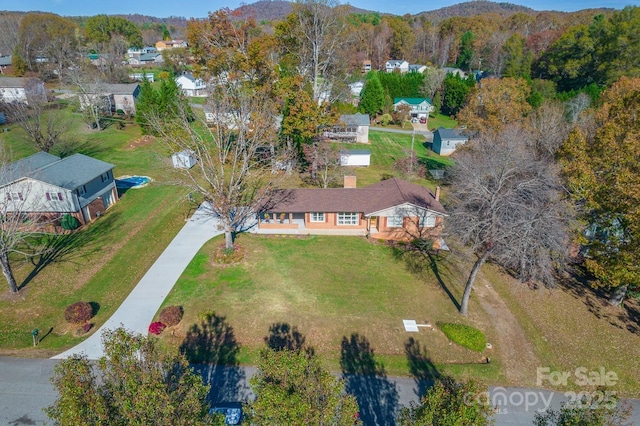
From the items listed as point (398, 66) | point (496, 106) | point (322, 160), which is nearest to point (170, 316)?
point (322, 160)

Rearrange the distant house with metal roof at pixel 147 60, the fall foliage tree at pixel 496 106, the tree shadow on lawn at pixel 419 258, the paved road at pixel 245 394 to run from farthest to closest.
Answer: the distant house with metal roof at pixel 147 60 → the fall foliage tree at pixel 496 106 → the tree shadow on lawn at pixel 419 258 → the paved road at pixel 245 394

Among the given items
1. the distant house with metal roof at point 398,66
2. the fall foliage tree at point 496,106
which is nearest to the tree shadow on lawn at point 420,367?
the fall foliage tree at point 496,106

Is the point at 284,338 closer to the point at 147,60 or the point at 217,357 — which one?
the point at 217,357

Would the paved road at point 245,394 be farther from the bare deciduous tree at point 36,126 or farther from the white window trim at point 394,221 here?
the bare deciduous tree at point 36,126

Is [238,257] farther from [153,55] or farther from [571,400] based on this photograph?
[153,55]

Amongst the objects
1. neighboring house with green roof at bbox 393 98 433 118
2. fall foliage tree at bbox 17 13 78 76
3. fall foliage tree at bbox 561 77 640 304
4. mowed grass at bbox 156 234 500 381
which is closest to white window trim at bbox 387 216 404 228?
mowed grass at bbox 156 234 500 381

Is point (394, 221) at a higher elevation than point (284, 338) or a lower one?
higher
